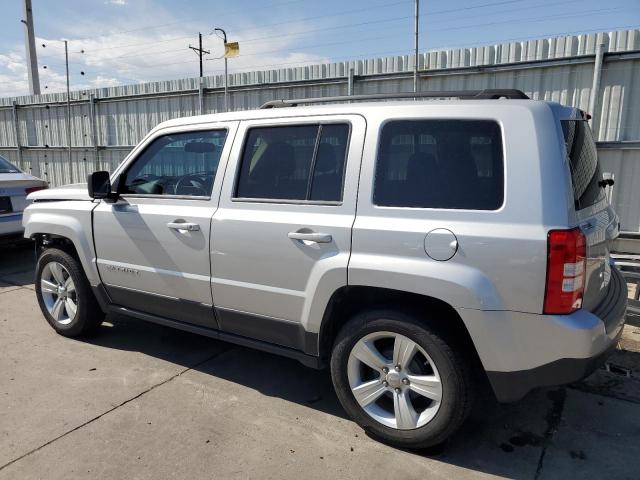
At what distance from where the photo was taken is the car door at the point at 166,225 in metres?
3.44

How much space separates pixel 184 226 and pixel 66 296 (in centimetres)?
183

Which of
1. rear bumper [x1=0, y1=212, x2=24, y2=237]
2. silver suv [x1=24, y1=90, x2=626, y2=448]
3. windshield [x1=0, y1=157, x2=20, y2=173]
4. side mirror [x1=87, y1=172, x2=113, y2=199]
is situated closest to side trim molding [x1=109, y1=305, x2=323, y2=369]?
silver suv [x1=24, y1=90, x2=626, y2=448]

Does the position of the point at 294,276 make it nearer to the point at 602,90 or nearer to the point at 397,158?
the point at 397,158

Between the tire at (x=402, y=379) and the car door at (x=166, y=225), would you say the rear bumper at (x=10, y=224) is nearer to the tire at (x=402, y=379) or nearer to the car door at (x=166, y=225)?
the car door at (x=166, y=225)

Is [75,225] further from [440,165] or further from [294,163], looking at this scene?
[440,165]

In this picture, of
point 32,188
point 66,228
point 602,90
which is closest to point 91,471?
point 66,228

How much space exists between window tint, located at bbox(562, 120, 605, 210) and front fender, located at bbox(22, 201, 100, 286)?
350 cm

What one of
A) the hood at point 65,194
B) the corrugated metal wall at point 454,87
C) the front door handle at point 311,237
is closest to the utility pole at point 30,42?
the corrugated metal wall at point 454,87

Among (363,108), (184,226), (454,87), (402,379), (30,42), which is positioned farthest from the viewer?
(30,42)

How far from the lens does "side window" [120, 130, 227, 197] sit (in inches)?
139

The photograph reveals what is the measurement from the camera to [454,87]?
777 centimetres

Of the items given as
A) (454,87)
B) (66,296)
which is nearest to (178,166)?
(66,296)

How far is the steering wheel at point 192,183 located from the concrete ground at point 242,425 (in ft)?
4.66

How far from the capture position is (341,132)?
296cm
